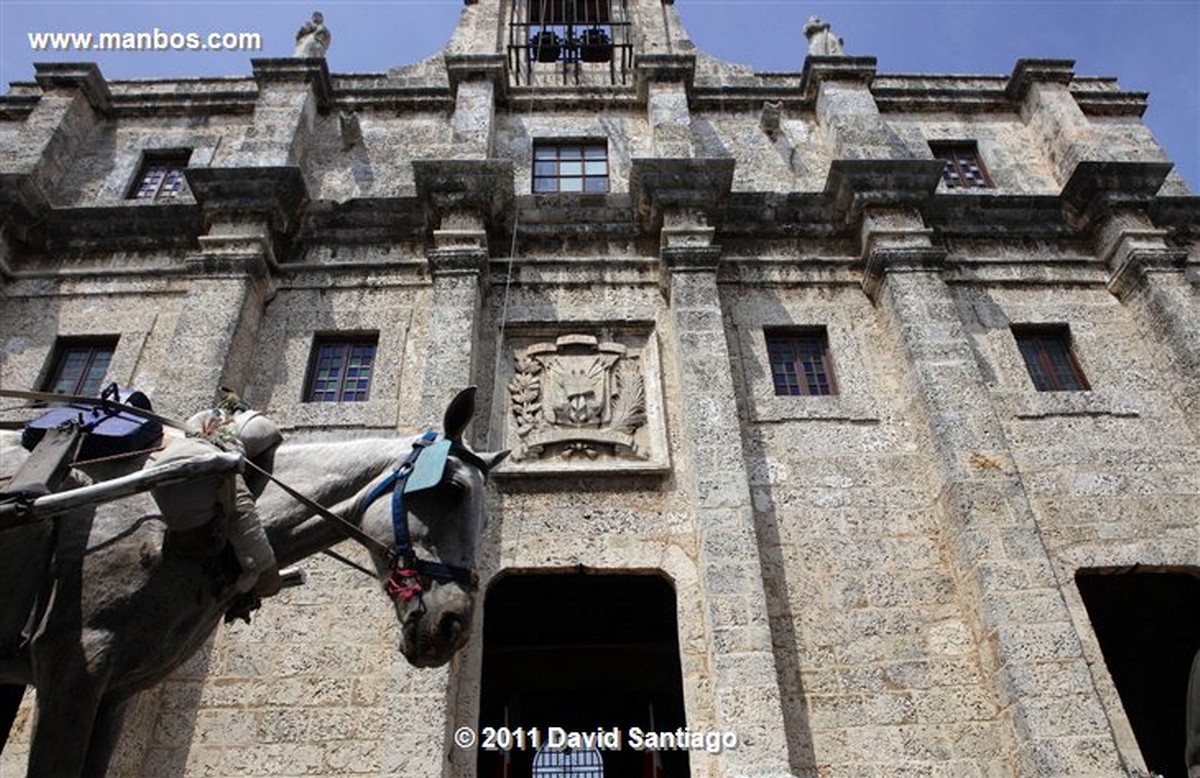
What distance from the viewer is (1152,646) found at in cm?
1105

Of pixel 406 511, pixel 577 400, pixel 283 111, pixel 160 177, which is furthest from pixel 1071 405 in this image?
pixel 160 177

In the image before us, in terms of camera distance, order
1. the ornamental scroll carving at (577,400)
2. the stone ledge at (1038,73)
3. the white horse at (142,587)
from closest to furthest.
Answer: the white horse at (142,587), the ornamental scroll carving at (577,400), the stone ledge at (1038,73)

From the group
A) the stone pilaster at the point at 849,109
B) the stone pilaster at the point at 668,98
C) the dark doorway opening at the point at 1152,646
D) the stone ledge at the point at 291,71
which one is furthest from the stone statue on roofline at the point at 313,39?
the dark doorway opening at the point at 1152,646

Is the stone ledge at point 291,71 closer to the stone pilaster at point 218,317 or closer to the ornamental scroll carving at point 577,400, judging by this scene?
the stone pilaster at point 218,317

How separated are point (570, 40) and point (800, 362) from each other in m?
8.40

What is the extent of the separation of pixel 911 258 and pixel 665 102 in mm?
4794

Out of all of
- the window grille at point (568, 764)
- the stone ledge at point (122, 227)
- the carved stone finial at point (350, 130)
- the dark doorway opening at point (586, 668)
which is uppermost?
the carved stone finial at point (350, 130)

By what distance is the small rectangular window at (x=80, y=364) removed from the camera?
1022 centimetres

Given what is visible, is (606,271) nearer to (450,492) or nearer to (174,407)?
(174,407)

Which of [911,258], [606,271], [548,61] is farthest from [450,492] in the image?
[548,61]

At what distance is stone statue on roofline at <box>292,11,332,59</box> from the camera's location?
13.7m

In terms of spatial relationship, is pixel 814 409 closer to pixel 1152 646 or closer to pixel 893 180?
pixel 893 180

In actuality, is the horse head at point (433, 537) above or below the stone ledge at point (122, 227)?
below

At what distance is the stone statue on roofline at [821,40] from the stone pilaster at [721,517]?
18.5 feet
